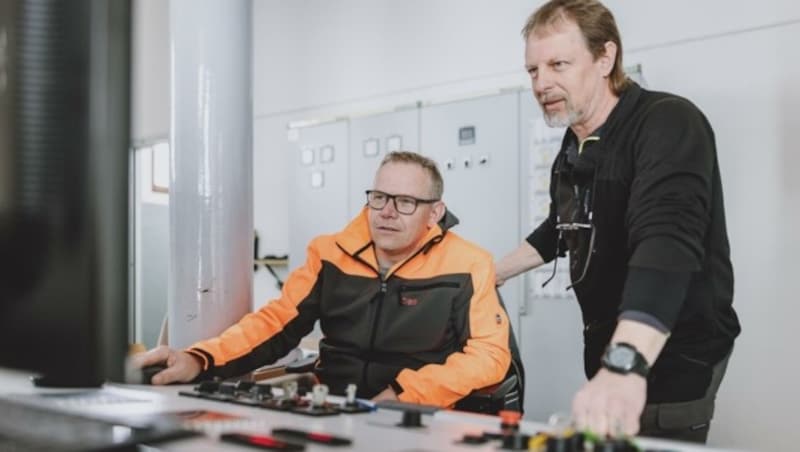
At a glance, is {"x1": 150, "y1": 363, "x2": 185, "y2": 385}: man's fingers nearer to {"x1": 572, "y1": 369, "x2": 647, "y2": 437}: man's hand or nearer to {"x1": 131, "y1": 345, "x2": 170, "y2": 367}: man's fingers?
{"x1": 131, "y1": 345, "x2": 170, "y2": 367}: man's fingers

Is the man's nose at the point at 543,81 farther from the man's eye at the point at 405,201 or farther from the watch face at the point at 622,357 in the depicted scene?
the watch face at the point at 622,357

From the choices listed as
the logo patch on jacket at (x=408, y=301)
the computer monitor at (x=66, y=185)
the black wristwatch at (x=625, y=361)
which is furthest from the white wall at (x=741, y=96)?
the computer monitor at (x=66, y=185)

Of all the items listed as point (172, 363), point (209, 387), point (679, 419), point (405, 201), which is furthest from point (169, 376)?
point (679, 419)

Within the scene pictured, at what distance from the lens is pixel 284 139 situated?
517 centimetres

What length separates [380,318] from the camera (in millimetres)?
2033

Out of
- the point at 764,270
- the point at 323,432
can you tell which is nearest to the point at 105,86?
the point at 323,432

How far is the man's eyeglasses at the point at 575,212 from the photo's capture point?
1609 mm

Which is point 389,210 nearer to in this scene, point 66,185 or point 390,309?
point 390,309

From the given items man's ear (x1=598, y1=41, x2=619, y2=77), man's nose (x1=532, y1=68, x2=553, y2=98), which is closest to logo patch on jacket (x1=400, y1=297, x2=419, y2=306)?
man's nose (x1=532, y1=68, x2=553, y2=98)

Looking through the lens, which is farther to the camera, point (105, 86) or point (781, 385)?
point (781, 385)

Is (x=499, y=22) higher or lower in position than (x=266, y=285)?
higher

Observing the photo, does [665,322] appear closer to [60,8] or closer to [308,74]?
[60,8]

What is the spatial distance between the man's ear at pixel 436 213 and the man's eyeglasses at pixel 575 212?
489 mm

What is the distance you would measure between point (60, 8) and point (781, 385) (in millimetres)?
3198
